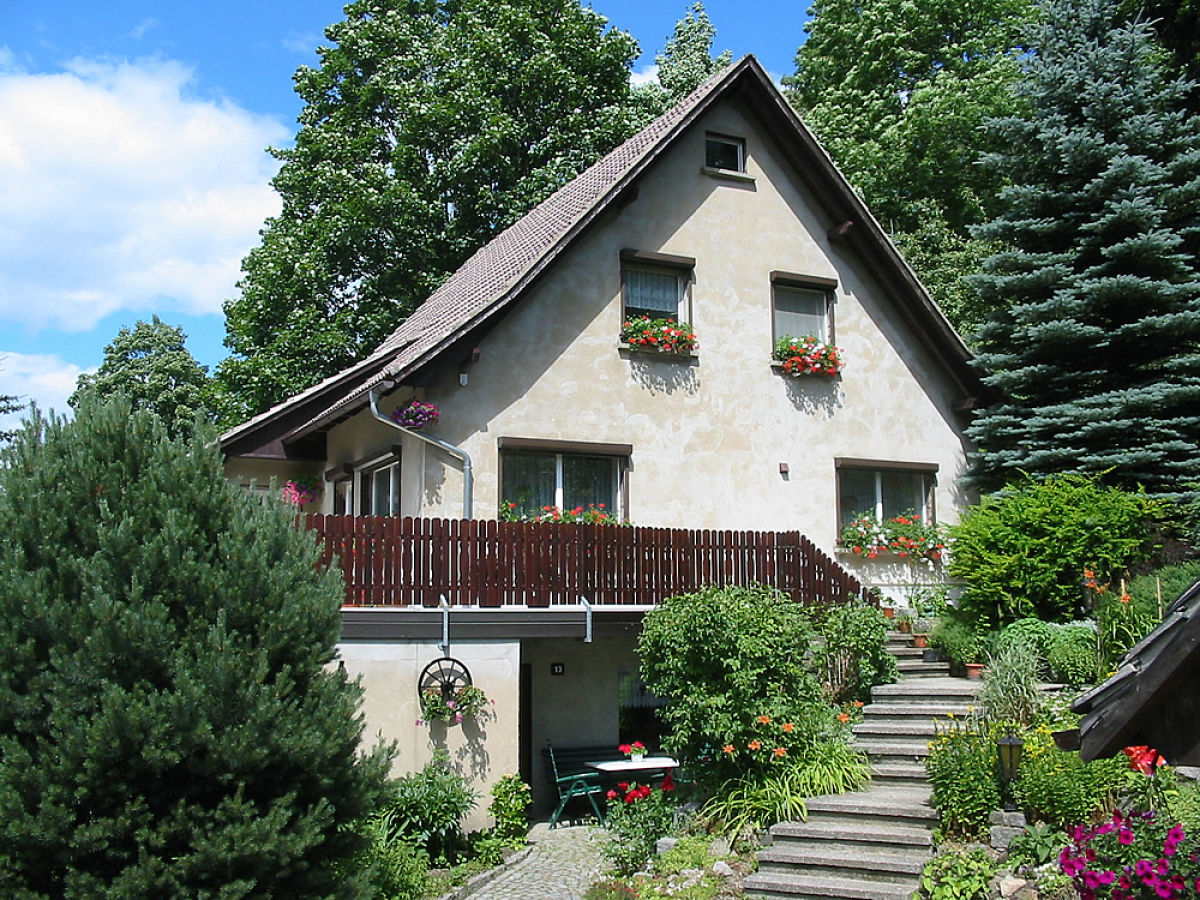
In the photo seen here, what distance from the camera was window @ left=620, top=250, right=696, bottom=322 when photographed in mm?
15698

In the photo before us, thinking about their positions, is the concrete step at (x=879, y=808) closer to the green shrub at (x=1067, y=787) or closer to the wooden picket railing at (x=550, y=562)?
the green shrub at (x=1067, y=787)

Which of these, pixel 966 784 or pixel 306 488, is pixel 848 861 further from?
pixel 306 488

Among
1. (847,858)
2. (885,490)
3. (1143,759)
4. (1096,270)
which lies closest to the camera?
(1143,759)

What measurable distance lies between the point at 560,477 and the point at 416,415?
2392 mm

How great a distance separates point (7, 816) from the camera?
220 inches

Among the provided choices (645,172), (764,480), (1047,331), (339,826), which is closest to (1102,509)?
(1047,331)

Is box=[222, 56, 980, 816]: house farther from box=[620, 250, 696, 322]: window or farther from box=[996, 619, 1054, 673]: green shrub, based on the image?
box=[996, 619, 1054, 673]: green shrub

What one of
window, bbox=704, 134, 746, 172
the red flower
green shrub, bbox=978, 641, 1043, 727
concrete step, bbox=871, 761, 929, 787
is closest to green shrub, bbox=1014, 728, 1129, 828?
the red flower

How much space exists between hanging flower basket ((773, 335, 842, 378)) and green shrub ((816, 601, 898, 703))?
491 cm

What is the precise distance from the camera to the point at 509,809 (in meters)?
11.3

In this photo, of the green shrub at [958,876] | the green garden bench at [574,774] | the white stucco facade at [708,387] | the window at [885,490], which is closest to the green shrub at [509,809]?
the green garden bench at [574,774]

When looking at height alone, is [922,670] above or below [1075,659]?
below

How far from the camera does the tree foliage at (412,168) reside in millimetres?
24859

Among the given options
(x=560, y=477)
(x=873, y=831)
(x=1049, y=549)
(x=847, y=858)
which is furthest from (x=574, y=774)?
(x=1049, y=549)
